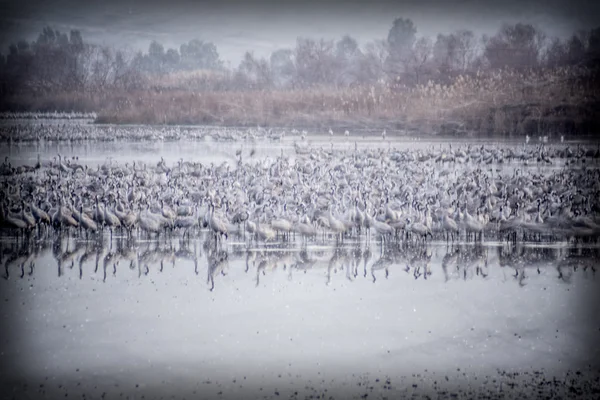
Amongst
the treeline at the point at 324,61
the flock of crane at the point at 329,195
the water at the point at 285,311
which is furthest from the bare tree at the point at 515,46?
the water at the point at 285,311

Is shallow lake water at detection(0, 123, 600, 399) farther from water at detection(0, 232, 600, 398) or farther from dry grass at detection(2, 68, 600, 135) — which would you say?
dry grass at detection(2, 68, 600, 135)

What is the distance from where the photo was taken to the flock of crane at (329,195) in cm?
361

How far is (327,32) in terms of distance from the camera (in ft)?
12.0

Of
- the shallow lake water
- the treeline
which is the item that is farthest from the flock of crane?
the treeline

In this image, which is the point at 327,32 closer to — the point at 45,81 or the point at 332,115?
the point at 332,115

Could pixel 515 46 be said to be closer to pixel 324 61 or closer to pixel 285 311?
pixel 324 61

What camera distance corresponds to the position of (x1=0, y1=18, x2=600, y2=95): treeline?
362cm

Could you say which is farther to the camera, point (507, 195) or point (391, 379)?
point (507, 195)

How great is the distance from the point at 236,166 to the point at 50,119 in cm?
96

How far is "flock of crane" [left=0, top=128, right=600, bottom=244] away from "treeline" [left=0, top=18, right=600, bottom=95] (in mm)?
378

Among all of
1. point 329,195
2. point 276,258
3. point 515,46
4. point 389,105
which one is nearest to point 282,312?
point 276,258

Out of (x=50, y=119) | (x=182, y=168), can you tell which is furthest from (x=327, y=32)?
(x=50, y=119)

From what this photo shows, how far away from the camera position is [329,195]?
3652 millimetres

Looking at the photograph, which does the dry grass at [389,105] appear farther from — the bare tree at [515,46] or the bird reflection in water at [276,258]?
the bird reflection in water at [276,258]
